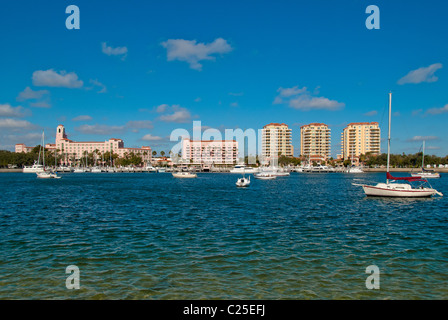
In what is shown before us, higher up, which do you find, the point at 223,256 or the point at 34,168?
the point at 34,168

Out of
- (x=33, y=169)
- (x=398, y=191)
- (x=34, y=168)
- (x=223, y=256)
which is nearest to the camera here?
(x=223, y=256)

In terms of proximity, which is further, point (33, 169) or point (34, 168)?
point (33, 169)

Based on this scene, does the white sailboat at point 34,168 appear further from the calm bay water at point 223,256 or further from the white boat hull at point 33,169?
the calm bay water at point 223,256

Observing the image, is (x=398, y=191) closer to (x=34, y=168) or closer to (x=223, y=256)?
(x=223, y=256)

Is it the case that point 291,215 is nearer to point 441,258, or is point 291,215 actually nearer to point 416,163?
point 441,258

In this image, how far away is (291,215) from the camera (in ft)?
93.5

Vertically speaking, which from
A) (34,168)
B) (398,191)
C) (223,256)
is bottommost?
(223,256)

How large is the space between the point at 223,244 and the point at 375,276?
7.67m

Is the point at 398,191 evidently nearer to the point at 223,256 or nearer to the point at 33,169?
the point at 223,256

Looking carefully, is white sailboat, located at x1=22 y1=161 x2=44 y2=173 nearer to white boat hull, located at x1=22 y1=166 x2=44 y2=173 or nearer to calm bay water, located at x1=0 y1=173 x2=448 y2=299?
white boat hull, located at x1=22 y1=166 x2=44 y2=173

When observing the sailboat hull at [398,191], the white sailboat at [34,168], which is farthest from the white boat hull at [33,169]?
the sailboat hull at [398,191]

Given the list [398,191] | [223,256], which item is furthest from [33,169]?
[223,256]

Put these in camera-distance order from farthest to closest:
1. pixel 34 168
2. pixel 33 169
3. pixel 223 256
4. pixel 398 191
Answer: pixel 33 169
pixel 34 168
pixel 398 191
pixel 223 256
